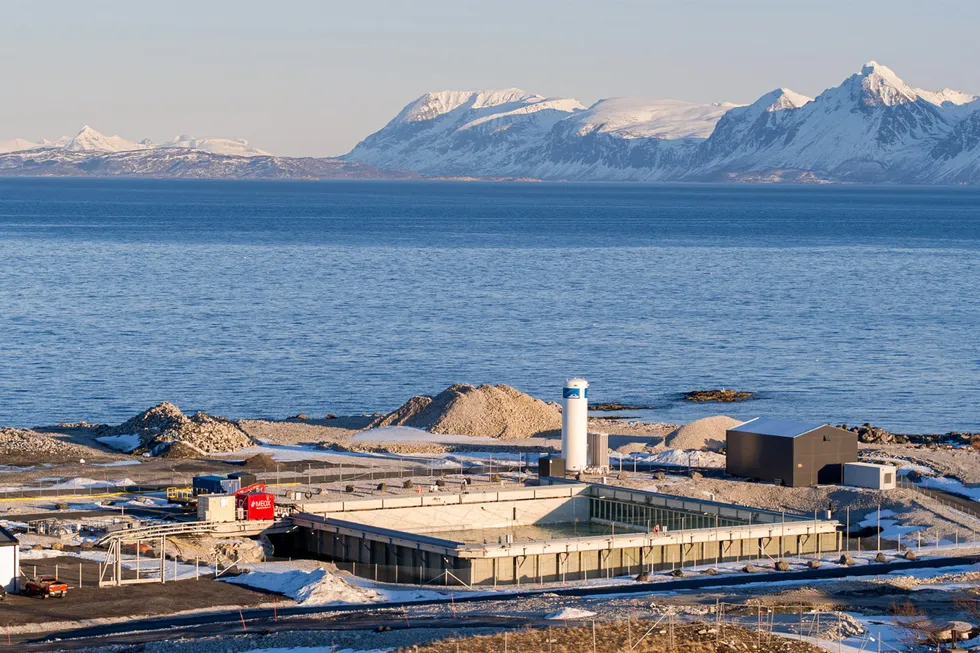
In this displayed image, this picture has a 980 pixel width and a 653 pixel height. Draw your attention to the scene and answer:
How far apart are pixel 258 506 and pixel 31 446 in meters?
18.7

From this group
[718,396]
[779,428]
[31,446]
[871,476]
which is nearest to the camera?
[871,476]

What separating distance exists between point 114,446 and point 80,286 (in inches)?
3372

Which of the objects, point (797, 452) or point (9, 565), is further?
point (797, 452)

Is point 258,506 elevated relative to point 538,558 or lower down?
elevated

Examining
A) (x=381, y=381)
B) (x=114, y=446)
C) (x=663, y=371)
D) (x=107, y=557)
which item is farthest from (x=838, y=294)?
(x=107, y=557)

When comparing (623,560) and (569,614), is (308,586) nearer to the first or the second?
(569,614)

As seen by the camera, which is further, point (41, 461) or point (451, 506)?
point (41, 461)

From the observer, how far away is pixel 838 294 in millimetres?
152625

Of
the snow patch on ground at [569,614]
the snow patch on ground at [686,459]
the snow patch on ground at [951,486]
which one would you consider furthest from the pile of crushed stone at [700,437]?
the snow patch on ground at [569,614]

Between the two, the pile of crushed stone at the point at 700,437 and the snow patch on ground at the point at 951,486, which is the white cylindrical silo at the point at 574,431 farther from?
the snow patch on ground at the point at 951,486

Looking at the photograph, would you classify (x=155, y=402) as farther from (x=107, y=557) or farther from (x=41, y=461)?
(x=107, y=557)

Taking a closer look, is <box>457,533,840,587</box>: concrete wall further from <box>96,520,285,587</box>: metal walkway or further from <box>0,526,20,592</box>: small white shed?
<box>0,526,20,592</box>: small white shed

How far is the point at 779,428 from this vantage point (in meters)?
61.2

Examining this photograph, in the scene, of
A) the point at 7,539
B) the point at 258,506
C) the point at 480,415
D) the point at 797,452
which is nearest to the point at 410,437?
the point at 480,415
